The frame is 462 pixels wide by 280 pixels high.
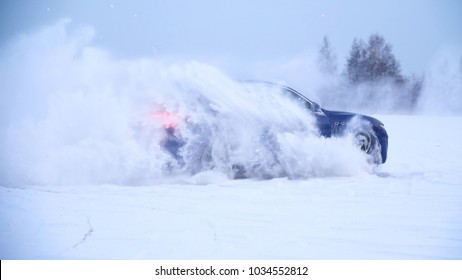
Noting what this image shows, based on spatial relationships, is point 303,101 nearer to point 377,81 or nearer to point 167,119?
point 167,119

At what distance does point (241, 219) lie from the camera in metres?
4.33

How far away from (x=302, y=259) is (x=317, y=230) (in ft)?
1.87

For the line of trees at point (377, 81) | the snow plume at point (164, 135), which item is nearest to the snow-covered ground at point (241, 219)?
the snow plume at point (164, 135)

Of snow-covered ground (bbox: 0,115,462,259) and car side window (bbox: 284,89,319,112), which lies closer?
snow-covered ground (bbox: 0,115,462,259)

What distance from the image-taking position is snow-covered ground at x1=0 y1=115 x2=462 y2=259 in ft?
11.7

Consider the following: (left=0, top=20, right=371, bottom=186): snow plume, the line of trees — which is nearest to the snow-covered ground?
(left=0, top=20, right=371, bottom=186): snow plume

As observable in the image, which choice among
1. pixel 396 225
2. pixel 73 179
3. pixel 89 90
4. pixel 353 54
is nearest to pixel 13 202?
pixel 73 179

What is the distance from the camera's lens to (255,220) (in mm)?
4289

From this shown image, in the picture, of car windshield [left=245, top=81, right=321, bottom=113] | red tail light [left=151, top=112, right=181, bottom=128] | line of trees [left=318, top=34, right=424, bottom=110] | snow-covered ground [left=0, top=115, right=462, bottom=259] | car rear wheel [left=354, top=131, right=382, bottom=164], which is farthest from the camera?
line of trees [left=318, top=34, right=424, bottom=110]

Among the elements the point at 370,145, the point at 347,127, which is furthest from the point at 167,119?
the point at 370,145

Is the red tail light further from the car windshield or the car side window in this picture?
the car side window

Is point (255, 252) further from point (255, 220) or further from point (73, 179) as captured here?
point (73, 179)

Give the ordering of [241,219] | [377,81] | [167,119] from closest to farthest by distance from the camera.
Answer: [241,219], [167,119], [377,81]

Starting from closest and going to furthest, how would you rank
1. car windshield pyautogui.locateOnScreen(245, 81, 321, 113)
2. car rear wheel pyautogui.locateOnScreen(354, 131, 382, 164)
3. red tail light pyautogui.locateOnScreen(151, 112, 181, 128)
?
red tail light pyautogui.locateOnScreen(151, 112, 181, 128)
car windshield pyautogui.locateOnScreen(245, 81, 321, 113)
car rear wheel pyautogui.locateOnScreen(354, 131, 382, 164)
